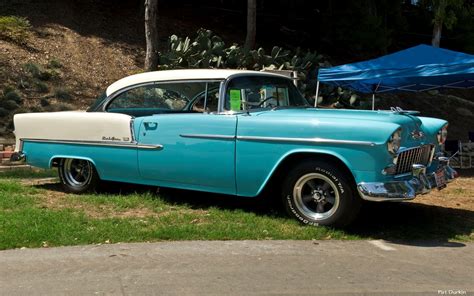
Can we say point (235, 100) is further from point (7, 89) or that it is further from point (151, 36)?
point (151, 36)

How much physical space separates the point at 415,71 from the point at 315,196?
6.20 metres

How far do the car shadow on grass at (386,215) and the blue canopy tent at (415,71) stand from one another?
432 cm

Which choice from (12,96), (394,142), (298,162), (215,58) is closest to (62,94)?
(12,96)

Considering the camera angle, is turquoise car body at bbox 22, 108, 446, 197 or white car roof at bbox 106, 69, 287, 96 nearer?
turquoise car body at bbox 22, 108, 446, 197

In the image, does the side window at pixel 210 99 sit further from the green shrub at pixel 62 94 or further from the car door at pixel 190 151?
the green shrub at pixel 62 94

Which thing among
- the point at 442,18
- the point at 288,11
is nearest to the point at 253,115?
the point at 442,18

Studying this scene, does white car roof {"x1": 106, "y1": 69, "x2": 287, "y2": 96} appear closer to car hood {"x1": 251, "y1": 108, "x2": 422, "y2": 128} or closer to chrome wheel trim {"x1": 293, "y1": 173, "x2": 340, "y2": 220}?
car hood {"x1": 251, "y1": 108, "x2": 422, "y2": 128}

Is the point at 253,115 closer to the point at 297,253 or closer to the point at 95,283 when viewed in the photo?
the point at 297,253

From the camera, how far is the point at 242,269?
16.1 feet

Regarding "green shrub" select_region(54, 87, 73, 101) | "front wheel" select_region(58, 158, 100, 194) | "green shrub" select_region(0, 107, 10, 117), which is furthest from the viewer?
"green shrub" select_region(54, 87, 73, 101)

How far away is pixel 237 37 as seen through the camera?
788 inches

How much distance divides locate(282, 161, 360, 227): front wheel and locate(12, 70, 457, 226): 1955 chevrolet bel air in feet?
0.04

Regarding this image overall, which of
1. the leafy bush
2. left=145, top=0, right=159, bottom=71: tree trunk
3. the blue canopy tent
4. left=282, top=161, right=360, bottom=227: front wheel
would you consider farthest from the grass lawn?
left=145, top=0, right=159, bottom=71: tree trunk

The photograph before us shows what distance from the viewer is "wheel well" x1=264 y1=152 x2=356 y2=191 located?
19.4 feet
